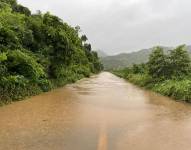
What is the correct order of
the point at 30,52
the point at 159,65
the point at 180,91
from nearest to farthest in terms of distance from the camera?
the point at 180,91 < the point at 30,52 < the point at 159,65

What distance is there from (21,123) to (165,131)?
206 inches

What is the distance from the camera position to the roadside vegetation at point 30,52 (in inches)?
723

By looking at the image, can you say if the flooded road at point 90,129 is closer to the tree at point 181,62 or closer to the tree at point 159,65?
the tree at point 181,62

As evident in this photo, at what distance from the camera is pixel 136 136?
10.1 metres

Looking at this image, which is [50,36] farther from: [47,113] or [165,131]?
[165,131]

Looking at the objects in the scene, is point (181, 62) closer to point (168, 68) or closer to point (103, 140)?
point (168, 68)

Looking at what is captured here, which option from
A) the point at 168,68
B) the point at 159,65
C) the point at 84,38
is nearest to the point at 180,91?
the point at 168,68

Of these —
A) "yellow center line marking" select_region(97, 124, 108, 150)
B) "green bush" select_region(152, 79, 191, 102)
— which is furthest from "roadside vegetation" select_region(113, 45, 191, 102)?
"yellow center line marking" select_region(97, 124, 108, 150)

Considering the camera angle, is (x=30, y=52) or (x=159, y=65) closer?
(x=30, y=52)

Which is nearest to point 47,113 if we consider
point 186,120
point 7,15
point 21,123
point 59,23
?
point 21,123

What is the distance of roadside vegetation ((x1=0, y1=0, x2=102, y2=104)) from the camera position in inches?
723

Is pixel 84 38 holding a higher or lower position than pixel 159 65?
higher

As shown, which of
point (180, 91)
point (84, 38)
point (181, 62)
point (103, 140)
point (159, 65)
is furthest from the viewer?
point (84, 38)

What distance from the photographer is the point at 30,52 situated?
80.1 feet
